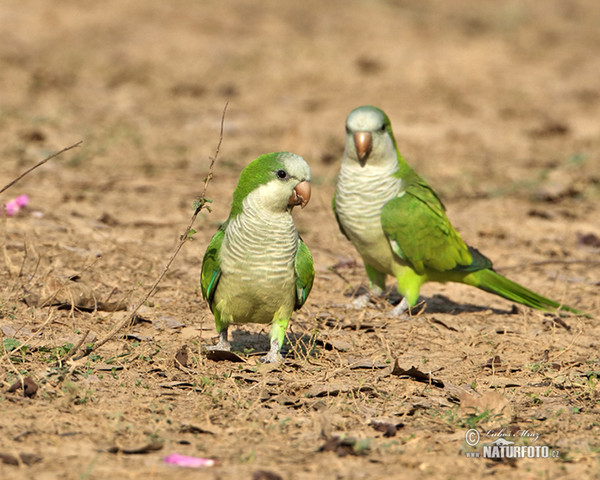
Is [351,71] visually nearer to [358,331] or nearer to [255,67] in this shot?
[255,67]

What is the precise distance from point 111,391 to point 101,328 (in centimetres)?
95

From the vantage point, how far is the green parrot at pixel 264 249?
435 cm

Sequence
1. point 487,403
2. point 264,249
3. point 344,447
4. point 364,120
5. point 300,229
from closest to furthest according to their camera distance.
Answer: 1. point 344,447
2. point 487,403
3. point 264,249
4. point 364,120
5. point 300,229

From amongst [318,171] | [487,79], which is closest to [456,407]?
[318,171]

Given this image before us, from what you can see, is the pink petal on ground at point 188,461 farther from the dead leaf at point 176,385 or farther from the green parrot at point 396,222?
the green parrot at point 396,222

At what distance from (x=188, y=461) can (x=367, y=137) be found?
10.4 ft

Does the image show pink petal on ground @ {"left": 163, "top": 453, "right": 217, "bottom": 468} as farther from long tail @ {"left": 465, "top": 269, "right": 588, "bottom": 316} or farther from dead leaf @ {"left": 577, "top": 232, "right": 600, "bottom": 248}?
dead leaf @ {"left": 577, "top": 232, "right": 600, "bottom": 248}

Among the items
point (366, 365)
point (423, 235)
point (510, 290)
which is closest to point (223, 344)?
point (366, 365)

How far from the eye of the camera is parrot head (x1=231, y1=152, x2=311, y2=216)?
434 centimetres

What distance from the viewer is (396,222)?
579 cm

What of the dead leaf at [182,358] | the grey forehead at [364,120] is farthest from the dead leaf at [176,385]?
the grey forehead at [364,120]

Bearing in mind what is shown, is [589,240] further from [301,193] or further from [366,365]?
[301,193]

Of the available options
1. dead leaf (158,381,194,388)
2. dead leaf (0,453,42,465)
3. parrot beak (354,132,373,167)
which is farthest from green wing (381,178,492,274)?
dead leaf (0,453,42,465)

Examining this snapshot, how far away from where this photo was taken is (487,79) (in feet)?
43.1
